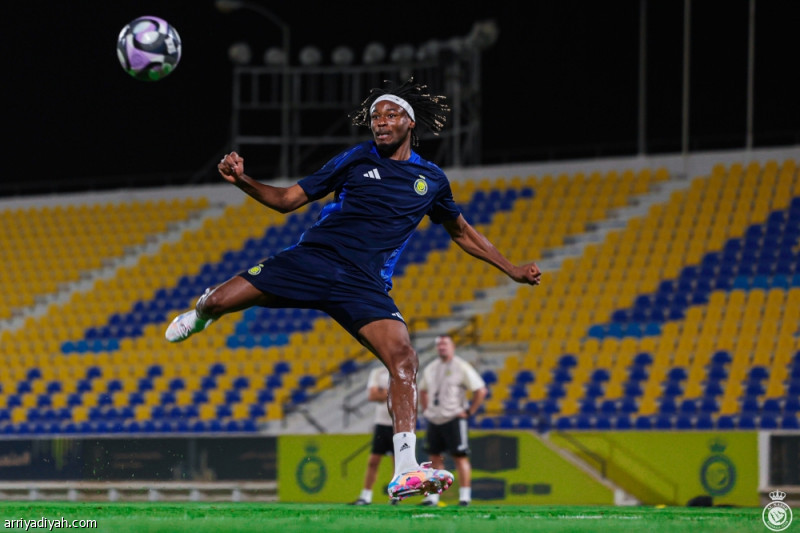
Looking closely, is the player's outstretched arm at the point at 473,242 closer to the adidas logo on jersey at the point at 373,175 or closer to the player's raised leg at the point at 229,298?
the adidas logo on jersey at the point at 373,175

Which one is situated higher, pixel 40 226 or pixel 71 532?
pixel 40 226

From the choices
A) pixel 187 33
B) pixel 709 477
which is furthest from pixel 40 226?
pixel 709 477

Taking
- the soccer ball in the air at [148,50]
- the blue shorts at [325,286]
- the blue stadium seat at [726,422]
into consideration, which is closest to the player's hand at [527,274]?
the blue shorts at [325,286]

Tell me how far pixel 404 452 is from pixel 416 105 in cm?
213

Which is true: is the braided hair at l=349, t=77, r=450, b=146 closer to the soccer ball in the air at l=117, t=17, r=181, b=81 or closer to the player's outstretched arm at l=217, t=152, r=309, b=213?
the player's outstretched arm at l=217, t=152, r=309, b=213

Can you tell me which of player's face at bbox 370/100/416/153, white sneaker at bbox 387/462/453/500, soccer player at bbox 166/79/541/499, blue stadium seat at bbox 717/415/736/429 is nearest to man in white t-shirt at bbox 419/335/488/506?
blue stadium seat at bbox 717/415/736/429

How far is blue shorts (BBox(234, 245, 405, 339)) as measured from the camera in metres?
6.91

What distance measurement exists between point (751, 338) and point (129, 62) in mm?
11260

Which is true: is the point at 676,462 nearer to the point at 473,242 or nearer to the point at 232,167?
the point at 473,242

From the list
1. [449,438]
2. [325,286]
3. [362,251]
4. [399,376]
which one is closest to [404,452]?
[399,376]

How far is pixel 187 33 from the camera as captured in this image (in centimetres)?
2922

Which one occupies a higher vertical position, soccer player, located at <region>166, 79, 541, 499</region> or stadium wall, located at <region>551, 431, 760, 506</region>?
soccer player, located at <region>166, 79, 541, 499</region>

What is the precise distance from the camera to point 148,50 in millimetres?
8820

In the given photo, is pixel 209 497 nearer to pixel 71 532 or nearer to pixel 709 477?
pixel 709 477
